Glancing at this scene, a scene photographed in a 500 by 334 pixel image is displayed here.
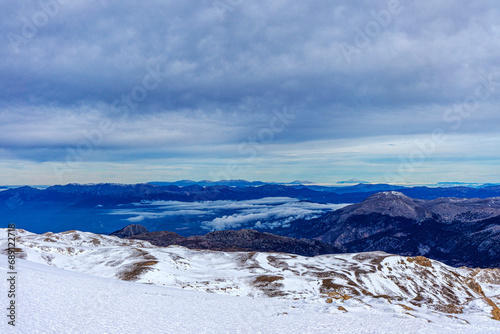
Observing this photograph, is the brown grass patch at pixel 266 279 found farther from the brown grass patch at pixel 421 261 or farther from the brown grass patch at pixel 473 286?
the brown grass patch at pixel 473 286

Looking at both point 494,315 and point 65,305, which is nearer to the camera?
point 65,305

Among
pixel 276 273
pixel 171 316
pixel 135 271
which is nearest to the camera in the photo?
pixel 171 316

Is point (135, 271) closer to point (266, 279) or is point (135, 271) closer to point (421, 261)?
point (266, 279)

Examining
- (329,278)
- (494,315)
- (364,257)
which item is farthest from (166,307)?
(364,257)

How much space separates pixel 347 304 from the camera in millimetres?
45219

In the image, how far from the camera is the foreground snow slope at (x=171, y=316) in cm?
2759

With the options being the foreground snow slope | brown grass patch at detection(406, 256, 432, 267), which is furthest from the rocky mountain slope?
the foreground snow slope

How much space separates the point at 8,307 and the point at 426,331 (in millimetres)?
42901

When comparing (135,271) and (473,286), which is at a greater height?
(135,271)

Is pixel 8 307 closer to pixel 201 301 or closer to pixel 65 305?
pixel 65 305

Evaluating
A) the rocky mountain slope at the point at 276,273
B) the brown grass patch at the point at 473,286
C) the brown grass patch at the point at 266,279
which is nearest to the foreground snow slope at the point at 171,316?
the rocky mountain slope at the point at 276,273

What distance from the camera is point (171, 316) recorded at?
33.9m

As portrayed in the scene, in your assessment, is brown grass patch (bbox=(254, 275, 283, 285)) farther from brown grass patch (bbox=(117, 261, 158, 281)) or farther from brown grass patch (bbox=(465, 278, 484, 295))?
brown grass patch (bbox=(465, 278, 484, 295))

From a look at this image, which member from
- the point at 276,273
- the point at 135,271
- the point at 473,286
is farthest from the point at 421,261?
the point at 135,271
